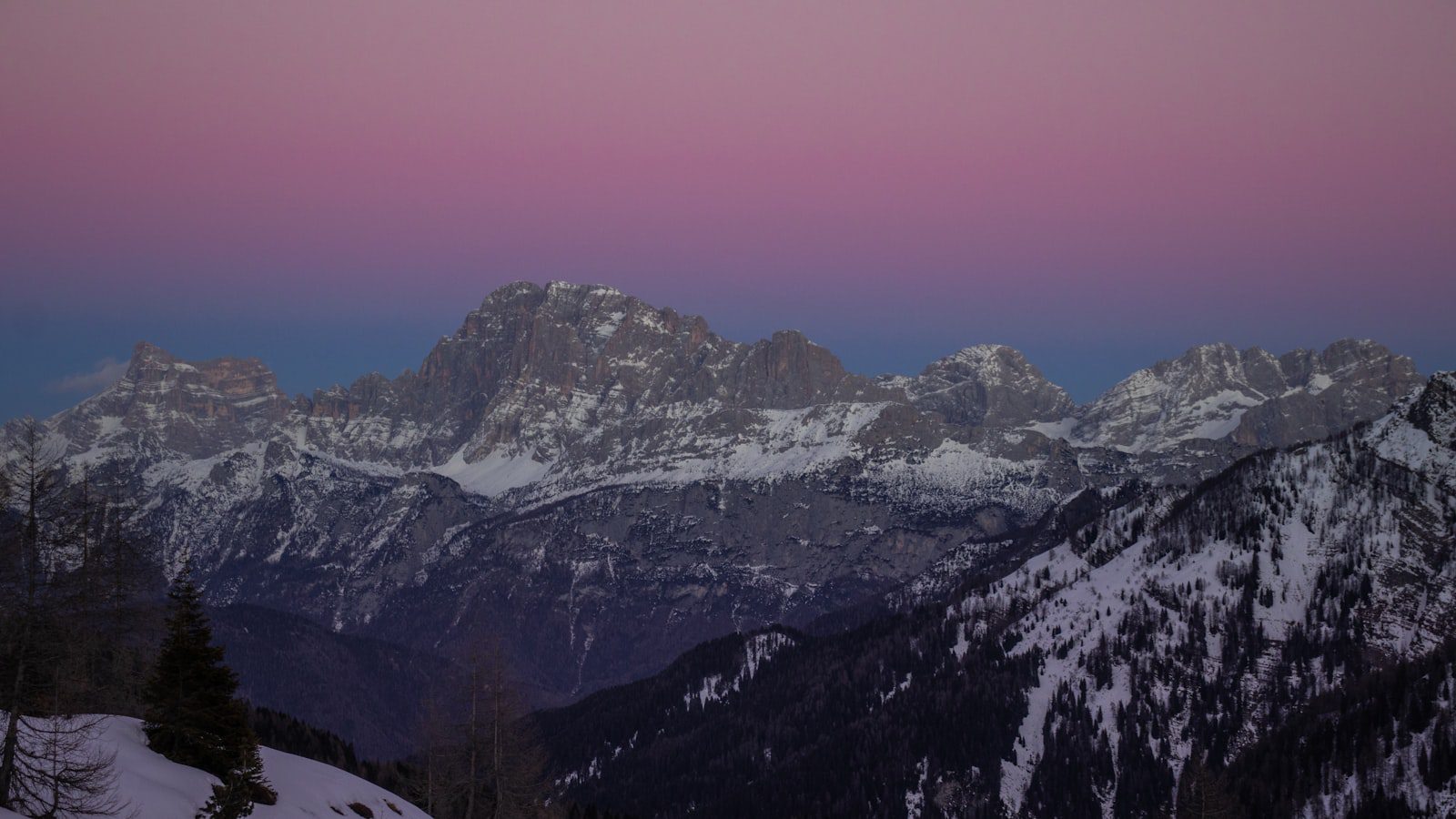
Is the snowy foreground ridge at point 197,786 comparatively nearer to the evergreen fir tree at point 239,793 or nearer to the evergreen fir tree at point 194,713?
the evergreen fir tree at point 239,793

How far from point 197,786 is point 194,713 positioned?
10.9ft

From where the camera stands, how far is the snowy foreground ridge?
183 feet

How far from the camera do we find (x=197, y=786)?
2352 inches

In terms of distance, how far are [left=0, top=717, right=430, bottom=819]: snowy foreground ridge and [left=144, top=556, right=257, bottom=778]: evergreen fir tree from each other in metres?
0.87

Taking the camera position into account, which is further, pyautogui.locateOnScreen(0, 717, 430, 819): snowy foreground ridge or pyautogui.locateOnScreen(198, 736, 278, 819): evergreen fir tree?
pyautogui.locateOnScreen(198, 736, 278, 819): evergreen fir tree

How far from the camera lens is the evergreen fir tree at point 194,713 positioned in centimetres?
6172

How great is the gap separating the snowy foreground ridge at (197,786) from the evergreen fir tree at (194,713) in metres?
0.87

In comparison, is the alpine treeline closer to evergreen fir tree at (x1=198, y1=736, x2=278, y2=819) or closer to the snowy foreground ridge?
evergreen fir tree at (x1=198, y1=736, x2=278, y2=819)

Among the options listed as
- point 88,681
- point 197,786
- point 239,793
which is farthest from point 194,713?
point 88,681

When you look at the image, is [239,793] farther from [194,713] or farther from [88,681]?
[88,681]

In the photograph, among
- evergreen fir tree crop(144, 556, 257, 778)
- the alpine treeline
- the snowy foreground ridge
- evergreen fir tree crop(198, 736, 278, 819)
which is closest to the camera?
the alpine treeline

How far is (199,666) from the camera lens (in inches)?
2467

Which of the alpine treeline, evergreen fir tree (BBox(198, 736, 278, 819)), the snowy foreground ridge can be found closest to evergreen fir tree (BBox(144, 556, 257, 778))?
the alpine treeline

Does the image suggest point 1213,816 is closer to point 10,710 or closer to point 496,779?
point 496,779
